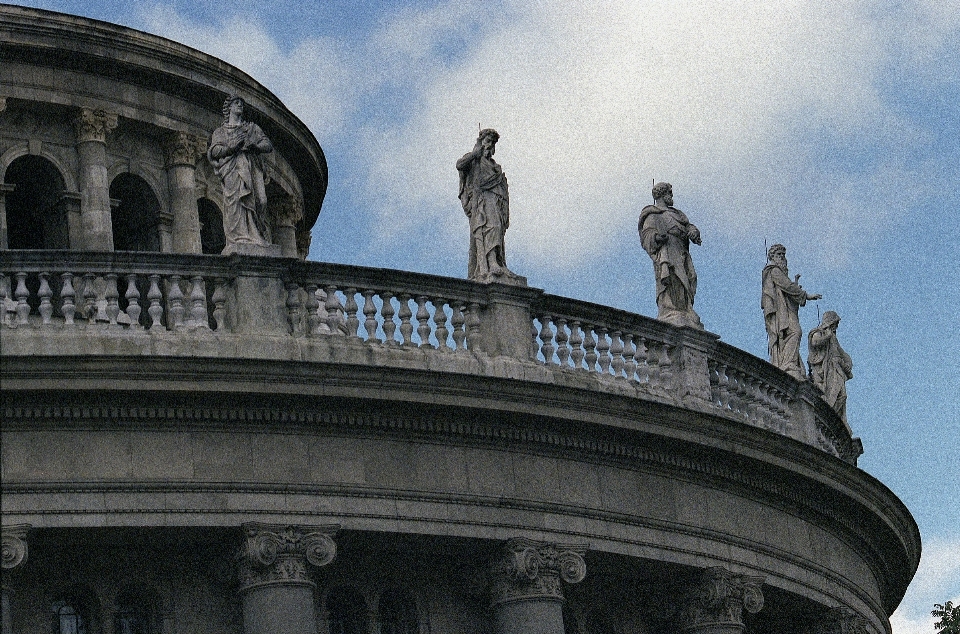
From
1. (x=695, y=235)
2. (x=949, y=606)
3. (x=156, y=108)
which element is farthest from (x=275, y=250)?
(x=949, y=606)

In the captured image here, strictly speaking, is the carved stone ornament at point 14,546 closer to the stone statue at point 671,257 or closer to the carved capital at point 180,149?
the stone statue at point 671,257

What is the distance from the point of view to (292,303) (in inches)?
1330

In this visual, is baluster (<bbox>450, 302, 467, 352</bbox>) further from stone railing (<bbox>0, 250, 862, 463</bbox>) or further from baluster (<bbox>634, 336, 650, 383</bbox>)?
baluster (<bbox>634, 336, 650, 383</bbox>)

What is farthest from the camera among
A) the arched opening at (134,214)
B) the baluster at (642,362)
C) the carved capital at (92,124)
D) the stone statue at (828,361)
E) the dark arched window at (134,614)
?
the arched opening at (134,214)

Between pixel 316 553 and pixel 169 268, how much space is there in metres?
4.42

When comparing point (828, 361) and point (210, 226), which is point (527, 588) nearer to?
point (828, 361)

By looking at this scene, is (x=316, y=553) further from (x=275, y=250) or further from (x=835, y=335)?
(x=835, y=335)

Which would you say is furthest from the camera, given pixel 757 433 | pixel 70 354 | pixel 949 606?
pixel 949 606

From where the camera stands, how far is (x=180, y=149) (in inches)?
1778

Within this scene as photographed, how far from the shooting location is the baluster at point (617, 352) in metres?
36.8

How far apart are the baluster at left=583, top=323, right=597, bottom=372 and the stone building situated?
0.12ft

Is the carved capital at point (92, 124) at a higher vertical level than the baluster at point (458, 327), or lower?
higher

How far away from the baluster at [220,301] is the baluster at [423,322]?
2.90m

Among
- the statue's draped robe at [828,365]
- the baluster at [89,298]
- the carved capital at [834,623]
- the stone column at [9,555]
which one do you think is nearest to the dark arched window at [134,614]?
the stone column at [9,555]
